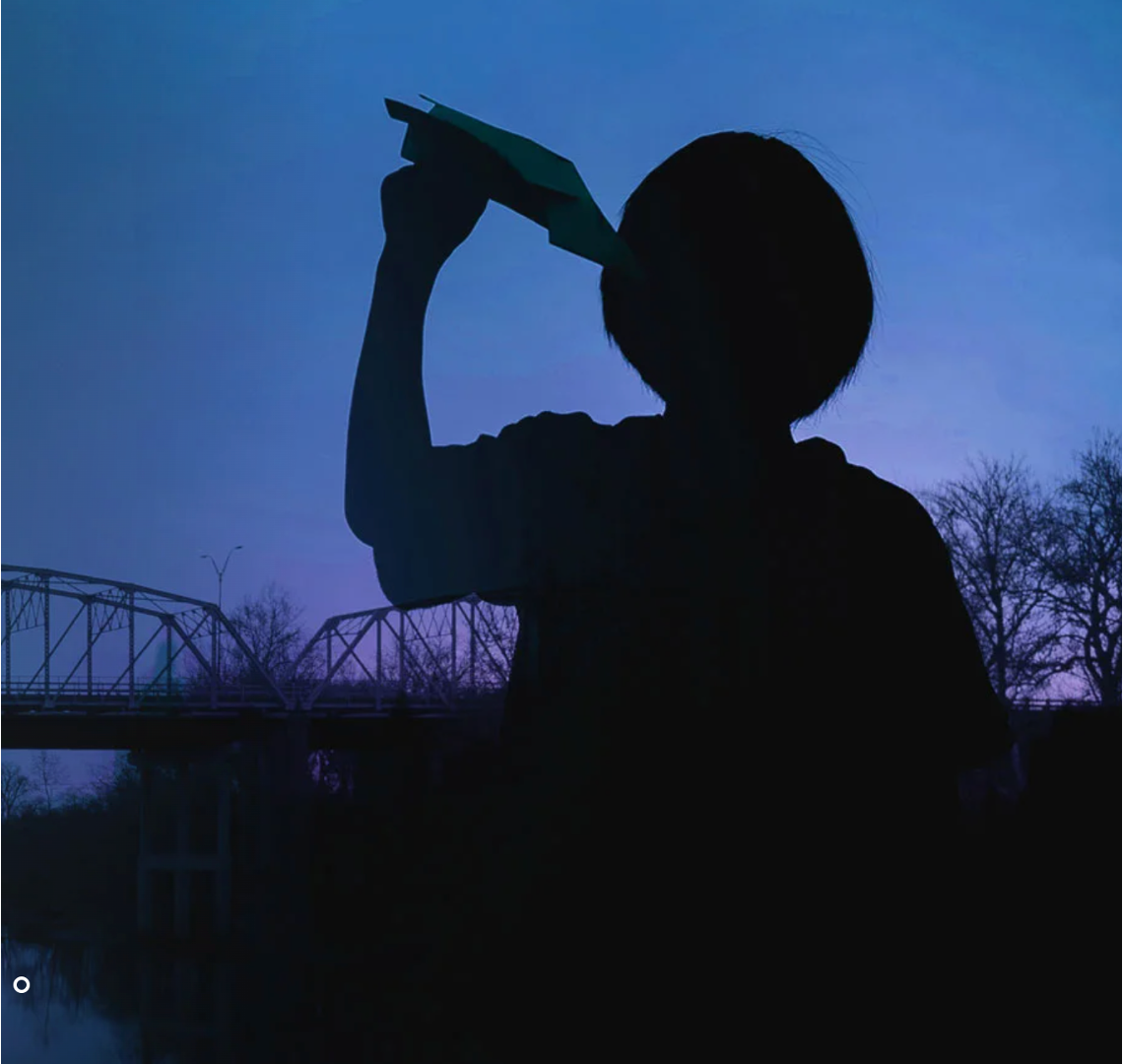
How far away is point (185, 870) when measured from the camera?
2141mm

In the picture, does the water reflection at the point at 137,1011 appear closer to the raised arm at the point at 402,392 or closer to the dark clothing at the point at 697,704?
the dark clothing at the point at 697,704

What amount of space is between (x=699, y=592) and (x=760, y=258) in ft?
1.07

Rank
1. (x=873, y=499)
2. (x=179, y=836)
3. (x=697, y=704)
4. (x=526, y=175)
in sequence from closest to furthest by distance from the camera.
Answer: (x=526, y=175) < (x=697, y=704) < (x=873, y=499) < (x=179, y=836)

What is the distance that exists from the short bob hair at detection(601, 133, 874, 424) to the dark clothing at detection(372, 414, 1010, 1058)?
8 centimetres

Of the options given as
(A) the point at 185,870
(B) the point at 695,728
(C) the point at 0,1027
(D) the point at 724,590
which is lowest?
(C) the point at 0,1027

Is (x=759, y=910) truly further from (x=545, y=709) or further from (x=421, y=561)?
(x=421, y=561)

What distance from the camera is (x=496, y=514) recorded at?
845mm

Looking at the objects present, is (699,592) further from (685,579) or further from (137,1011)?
(137,1011)

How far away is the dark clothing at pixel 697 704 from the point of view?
75cm

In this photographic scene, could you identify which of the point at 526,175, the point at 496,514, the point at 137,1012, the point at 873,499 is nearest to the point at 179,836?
the point at 137,1012

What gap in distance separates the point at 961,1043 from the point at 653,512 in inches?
20.1

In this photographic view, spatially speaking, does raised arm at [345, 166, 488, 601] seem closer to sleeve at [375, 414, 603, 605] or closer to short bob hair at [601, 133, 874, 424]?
sleeve at [375, 414, 603, 605]

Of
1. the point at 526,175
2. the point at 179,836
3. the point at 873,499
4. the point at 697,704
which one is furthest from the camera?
the point at 179,836

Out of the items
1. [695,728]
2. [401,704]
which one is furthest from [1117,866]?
[695,728]
